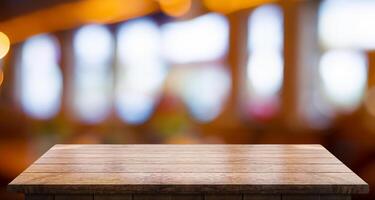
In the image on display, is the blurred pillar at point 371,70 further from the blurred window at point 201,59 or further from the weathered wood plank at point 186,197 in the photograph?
the weathered wood plank at point 186,197

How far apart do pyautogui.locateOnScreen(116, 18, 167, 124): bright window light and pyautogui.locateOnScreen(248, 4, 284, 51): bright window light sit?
606mm

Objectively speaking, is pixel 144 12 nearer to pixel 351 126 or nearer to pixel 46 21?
pixel 46 21

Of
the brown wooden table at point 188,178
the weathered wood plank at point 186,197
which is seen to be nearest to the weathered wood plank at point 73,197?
the brown wooden table at point 188,178

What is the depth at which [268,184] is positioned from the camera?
4.66 ft

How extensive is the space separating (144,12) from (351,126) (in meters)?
1.44

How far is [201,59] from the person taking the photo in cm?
280

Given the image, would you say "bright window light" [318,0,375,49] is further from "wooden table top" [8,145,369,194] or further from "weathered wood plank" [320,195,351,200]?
"weathered wood plank" [320,195,351,200]

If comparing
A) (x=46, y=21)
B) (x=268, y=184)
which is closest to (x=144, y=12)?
(x=46, y=21)

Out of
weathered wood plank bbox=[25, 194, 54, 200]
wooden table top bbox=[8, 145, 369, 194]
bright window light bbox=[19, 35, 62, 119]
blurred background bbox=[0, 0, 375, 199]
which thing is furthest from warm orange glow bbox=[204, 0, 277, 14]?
weathered wood plank bbox=[25, 194, 54, 200]

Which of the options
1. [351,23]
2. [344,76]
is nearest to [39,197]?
[344,76]

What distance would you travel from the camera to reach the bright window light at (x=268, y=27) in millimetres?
2766

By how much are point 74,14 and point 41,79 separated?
0.45 metres

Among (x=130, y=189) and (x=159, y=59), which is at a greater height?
(x=159, y=59)

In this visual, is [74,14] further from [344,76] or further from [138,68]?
[344,76]
